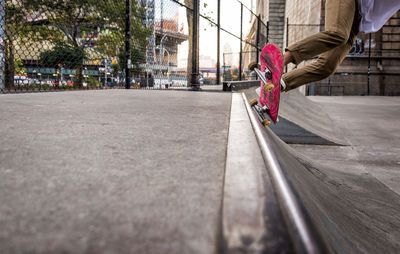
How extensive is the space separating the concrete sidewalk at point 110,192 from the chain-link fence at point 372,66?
16.3 metres

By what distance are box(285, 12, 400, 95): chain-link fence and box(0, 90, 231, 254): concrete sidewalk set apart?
643 inches

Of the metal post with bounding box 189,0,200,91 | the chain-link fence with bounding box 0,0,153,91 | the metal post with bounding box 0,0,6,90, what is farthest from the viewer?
A: the metal post with bounding box 189,0,200,91

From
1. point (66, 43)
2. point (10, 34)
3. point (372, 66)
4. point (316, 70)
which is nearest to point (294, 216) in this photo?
point (316, 70)

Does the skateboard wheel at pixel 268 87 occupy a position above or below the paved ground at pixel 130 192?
above

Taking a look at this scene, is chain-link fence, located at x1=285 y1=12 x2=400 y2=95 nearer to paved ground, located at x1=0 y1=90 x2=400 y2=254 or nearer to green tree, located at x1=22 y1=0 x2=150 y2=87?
green tree, located at x1=22 y1=0 x2=150 y2=87

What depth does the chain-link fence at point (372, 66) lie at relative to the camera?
15.9 metres

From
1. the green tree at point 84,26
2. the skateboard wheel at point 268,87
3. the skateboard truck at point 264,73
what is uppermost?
the green tree at point 84,26

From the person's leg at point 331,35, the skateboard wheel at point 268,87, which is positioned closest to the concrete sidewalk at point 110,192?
the skateboard wheel at point 268,87

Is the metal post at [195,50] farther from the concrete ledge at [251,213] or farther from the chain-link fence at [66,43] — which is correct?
the concrete ledge at [251,213]

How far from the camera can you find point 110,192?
65 centimetres

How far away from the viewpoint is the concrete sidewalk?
476 millimetres

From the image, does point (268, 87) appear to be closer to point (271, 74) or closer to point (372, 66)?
point (271, 74)

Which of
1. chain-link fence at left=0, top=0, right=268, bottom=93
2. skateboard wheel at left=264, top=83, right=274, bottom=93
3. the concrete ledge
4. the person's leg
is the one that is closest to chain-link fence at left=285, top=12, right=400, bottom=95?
chain-link fence at left=0, top=0, right=268, bottom=93

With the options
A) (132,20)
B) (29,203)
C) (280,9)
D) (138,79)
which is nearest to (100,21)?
(132,20)
